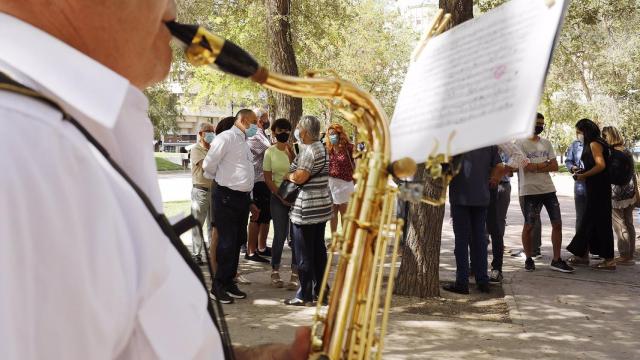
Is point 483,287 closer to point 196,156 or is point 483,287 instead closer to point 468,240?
point 468,240

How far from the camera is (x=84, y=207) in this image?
899 mm

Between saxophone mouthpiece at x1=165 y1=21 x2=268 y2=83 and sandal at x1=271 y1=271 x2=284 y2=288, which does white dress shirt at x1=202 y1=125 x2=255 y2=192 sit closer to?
sandal at x1=271 y1=271 x2=284 y2=288

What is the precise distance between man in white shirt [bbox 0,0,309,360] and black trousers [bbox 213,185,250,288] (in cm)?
530

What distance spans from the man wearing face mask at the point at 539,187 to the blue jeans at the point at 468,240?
4.94 feet

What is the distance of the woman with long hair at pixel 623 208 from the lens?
328 inches

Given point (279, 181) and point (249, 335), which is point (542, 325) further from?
point (279, 181)

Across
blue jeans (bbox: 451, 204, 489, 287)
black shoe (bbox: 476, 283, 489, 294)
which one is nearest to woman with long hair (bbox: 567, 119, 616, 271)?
blue jeans (bbox: 451, 204, 489, 287)

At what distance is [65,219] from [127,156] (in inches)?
11.5

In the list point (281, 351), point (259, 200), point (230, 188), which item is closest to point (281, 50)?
point (259, 200)

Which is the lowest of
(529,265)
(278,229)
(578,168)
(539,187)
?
(529,265)

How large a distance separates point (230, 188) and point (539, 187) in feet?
13.2

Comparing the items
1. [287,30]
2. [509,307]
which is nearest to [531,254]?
[509,307]

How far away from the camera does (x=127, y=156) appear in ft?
3.77

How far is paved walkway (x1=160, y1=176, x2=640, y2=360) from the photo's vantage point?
192 inches
